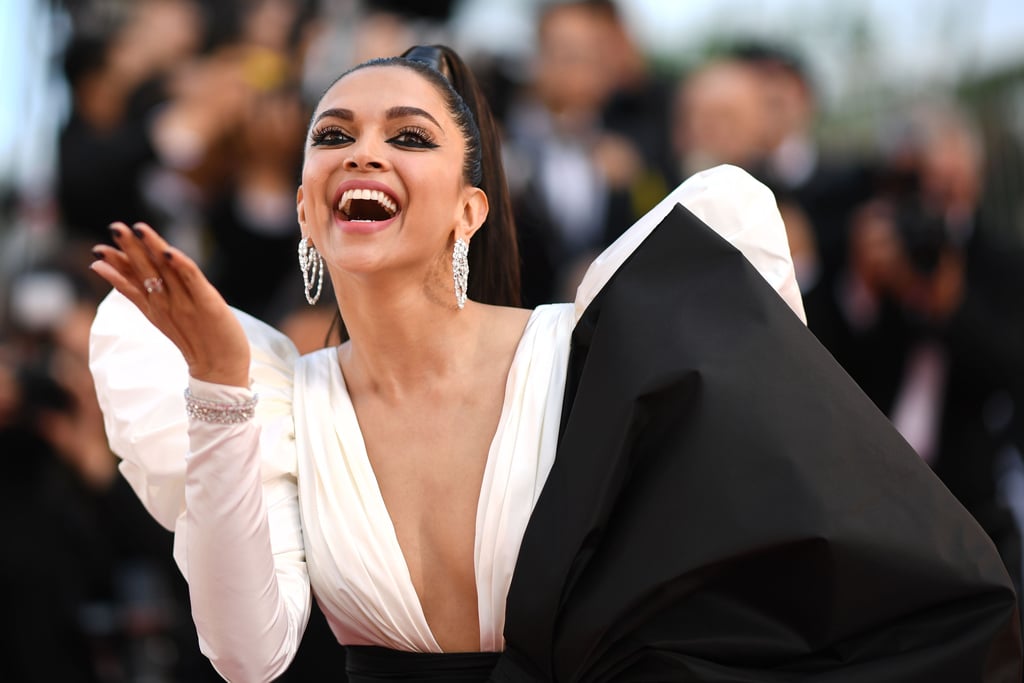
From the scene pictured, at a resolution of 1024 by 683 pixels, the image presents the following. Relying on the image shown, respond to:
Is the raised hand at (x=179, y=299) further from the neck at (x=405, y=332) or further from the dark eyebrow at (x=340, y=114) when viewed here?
the dark eyebrow at (x=340, y=114)

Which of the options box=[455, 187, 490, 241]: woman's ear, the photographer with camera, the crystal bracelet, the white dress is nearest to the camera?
the crystal bracelet

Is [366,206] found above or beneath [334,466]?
above

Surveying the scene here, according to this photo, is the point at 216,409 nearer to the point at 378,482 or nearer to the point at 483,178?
the point at 378,482

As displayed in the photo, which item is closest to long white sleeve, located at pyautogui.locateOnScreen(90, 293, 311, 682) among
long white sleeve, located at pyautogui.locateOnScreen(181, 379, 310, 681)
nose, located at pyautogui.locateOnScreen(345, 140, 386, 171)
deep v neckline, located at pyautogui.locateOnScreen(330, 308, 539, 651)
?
long white sleeve, located at pyautogui.locateOnScreen(181, 379, 310, 681)

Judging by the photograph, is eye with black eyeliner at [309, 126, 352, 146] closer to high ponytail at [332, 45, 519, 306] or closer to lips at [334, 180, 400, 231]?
lips at [334, 180, 400, 231]

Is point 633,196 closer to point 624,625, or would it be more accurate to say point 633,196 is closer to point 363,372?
point 363,372

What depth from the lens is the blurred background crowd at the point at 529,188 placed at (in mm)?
5359

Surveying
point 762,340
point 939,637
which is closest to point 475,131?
point 762,340

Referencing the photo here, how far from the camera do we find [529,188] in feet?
18.0

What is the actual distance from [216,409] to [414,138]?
78 cm

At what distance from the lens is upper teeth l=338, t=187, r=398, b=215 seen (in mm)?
2697

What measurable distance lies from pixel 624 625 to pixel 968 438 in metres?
3.26

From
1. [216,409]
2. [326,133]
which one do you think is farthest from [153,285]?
[326,133]

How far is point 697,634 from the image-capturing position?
7.73ft
